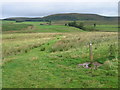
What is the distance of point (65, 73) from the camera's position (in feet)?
34.0

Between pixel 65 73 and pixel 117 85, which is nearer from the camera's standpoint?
pixel 117 85

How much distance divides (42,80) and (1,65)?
196 inches

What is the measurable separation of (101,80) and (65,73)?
7.34ft

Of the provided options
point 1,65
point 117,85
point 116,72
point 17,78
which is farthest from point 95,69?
point 1,65

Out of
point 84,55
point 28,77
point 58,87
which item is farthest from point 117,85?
point 84,55

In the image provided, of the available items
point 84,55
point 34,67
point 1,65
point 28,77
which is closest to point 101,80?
point 28,77

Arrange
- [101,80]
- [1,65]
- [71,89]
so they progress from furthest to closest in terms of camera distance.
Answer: [1,65]
[101,80]
[71,89]

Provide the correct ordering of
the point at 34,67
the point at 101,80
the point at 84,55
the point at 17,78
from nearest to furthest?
the point at 101,80
the point at 17,78
the point at 34,67
the point at 84,55

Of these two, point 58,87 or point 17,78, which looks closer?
point 58,87

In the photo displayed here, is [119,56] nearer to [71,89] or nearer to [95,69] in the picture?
[95,69]

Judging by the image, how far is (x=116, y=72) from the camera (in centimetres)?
991

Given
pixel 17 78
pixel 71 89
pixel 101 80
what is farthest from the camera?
pixel 17 78

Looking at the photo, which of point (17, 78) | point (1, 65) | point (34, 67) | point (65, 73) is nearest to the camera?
point (17, 78)

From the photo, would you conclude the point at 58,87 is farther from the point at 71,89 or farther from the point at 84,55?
the point at 84,55
